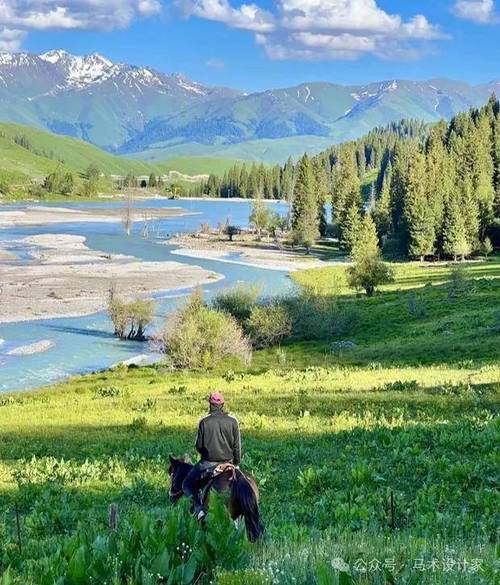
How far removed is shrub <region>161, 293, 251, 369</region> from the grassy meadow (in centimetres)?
338

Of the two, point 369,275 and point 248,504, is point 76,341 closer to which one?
point 369,275

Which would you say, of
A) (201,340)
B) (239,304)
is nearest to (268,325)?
(239,304)

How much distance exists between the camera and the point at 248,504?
899 centimetres

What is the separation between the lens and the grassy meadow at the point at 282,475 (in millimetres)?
6133

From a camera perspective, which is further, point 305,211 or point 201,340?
point 305,211

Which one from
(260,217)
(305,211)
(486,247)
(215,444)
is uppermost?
(305,211)

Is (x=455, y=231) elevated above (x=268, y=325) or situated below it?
above

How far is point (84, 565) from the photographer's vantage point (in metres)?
5.71

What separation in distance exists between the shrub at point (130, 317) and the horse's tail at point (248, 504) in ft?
173

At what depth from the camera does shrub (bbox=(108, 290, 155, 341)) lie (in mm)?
61250

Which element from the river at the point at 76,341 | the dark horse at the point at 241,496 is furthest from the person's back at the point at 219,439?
the river at the point at 76,341

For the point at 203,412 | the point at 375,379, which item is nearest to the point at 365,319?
the point at 375,379

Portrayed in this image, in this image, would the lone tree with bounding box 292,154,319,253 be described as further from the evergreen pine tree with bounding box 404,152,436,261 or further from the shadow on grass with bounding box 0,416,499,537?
the shadow on grass with bounding box 0,416,499,537

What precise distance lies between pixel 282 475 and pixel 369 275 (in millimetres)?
62149
